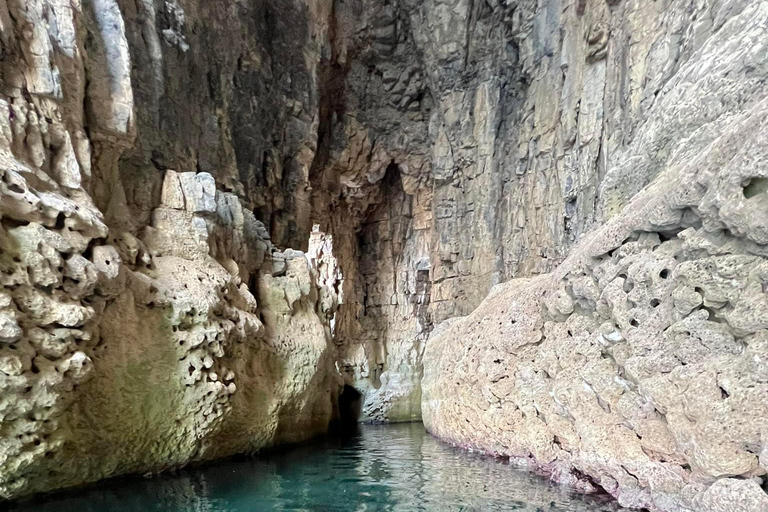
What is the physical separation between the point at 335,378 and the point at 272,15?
12047 mm

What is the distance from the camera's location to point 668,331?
14.2 feet

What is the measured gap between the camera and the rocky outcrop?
3.56 m

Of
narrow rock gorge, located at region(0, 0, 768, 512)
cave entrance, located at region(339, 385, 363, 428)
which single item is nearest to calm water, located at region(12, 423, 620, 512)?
narrow rock gorge, located at region(0, 0, 768, 512)

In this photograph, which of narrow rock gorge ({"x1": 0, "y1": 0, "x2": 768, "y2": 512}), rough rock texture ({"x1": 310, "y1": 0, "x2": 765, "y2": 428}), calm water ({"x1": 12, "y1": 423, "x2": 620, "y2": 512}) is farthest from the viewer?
rough rock texture ({"x1": 310, "y1": 0, "x2": 765, "y2": 428})

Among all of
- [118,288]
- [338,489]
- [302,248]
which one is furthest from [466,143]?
[338,489]

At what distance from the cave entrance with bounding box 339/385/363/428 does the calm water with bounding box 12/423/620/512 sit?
28.0 feet

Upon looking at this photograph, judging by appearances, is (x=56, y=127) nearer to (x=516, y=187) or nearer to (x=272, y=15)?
(x=272, y=15)

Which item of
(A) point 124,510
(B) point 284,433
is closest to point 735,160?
(A) point 124,510

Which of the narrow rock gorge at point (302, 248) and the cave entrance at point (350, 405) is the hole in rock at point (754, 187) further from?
the cave entrance at point (350, 405)

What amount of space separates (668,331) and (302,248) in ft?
43.3

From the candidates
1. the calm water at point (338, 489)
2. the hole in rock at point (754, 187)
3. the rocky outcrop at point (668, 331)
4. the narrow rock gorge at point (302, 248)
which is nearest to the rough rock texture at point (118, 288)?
the narrow rock gorge at point (302, 248)

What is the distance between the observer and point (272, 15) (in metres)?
15.3

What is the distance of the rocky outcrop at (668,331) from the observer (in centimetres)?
356

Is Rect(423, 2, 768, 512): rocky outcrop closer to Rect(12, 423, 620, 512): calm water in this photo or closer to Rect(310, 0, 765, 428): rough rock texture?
Rect(12, 423, 620, 512): calm water
